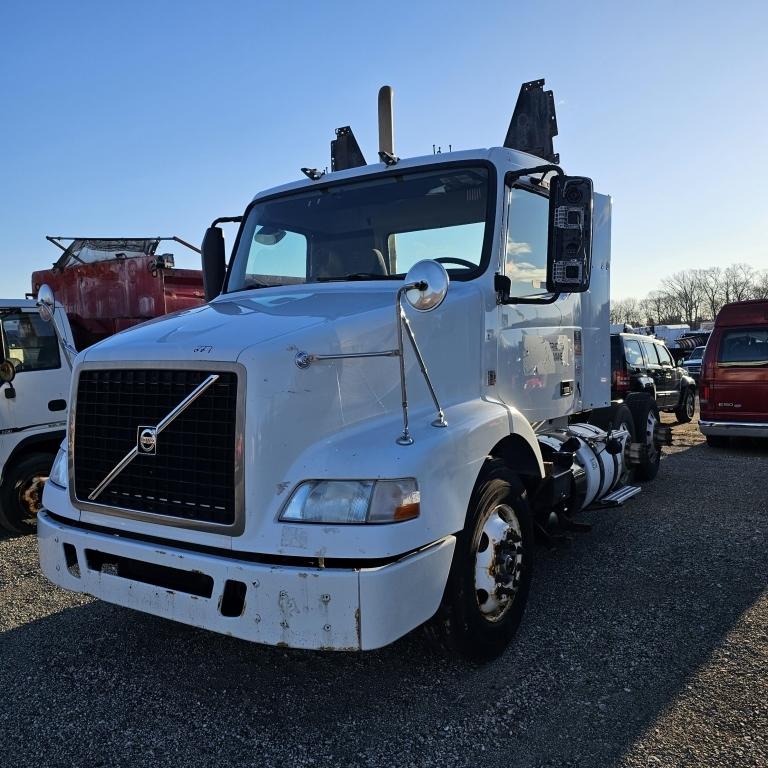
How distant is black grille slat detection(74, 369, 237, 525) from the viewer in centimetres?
279

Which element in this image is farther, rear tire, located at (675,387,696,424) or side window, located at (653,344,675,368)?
rear tire, located at (675,387,696,424)

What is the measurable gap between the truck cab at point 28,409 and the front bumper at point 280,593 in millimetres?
3309

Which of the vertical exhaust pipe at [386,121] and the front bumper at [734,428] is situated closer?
the vertical exhaust pipe at [386,121]

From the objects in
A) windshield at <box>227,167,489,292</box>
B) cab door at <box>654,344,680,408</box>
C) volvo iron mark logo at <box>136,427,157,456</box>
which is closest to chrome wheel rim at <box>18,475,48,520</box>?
windshield at <box>227,167,489,292</box>

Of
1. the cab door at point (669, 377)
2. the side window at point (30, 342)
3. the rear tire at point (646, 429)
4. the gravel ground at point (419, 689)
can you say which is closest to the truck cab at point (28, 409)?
the side window at point (30, 342)

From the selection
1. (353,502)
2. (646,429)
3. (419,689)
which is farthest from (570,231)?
(646,429)

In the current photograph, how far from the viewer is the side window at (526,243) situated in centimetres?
400

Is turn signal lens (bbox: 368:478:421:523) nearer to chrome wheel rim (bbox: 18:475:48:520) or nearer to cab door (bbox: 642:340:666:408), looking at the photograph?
chrome wheel rim (bbox: 18:475:48:520)

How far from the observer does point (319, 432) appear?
285 centimetres

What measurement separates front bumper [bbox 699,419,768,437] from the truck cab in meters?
8.91

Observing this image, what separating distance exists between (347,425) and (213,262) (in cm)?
238

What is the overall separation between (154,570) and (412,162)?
274cm

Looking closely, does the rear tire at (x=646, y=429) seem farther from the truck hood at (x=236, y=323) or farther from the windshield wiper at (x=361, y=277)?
the truck hood at (x=236, y=323)

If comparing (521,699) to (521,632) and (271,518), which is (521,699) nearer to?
(521,632)
